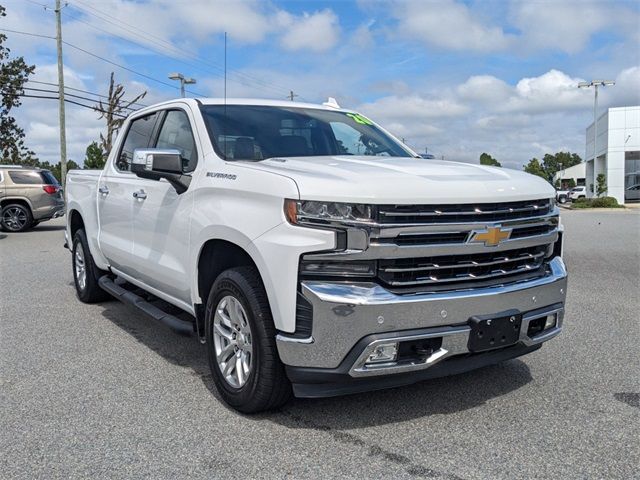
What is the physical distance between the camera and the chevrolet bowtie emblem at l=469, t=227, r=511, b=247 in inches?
137

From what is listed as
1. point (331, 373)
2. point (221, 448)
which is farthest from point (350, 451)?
point (221, 448)

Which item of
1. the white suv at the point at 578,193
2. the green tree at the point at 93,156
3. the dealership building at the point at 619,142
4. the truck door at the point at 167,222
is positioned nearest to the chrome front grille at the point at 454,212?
the truck door at the point at 167,222

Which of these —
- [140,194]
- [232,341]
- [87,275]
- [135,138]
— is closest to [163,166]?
[140,194]

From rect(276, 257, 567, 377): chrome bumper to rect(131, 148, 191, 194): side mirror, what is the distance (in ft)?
4.92

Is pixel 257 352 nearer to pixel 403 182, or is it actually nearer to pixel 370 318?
pixel 370 318

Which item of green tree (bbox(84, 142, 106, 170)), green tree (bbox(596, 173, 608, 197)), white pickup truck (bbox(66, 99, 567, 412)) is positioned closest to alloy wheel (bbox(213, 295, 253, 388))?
white pickup truck (bbox(66, 99, 567, 412))

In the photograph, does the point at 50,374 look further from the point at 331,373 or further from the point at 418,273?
the point at 418,273

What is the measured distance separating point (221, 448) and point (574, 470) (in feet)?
5.88

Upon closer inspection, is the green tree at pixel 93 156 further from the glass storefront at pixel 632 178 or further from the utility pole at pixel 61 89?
the glass storefront at pixel 632 178

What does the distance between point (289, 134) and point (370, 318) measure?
205 centimetres

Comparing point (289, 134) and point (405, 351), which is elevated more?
point (289, 134)

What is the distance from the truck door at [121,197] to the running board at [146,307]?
21 cm

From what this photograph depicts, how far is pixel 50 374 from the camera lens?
4.65 m

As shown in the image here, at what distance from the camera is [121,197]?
553 centimetres
